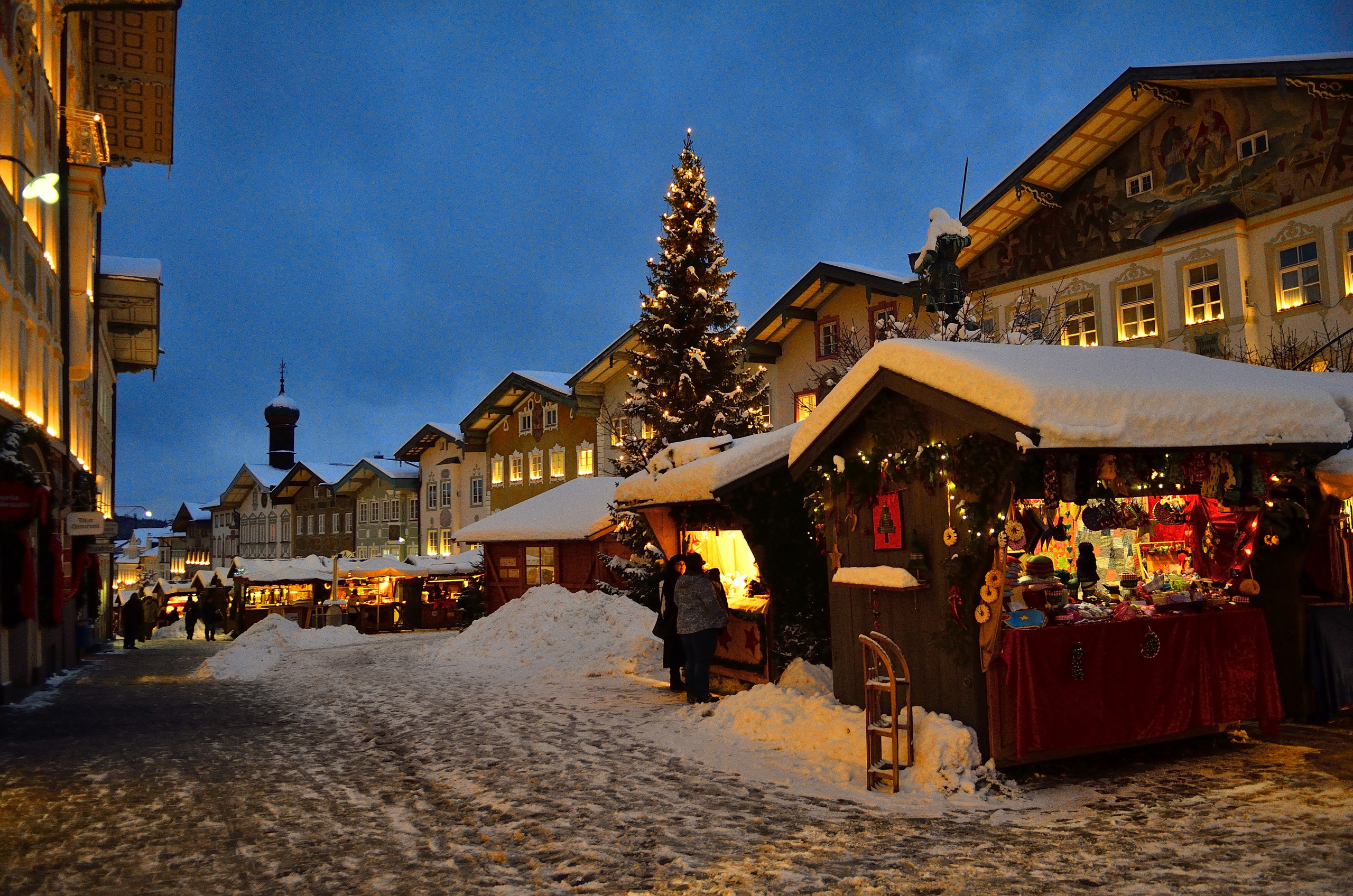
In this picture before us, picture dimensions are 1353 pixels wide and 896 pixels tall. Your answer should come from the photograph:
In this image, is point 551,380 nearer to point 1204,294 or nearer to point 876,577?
point 1204,294

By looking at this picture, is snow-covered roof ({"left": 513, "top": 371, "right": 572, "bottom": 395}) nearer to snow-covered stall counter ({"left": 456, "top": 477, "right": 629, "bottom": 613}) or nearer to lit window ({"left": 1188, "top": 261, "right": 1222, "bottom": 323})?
snow-covered stall counter ({"left": 456, "top": 477, "right": 629, "bottom": 613})

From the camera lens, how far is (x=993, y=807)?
7219 millimetres

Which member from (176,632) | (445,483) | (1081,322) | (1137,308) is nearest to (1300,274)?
(1137,308)

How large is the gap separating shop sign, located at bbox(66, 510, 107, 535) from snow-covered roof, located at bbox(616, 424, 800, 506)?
989 centimetres

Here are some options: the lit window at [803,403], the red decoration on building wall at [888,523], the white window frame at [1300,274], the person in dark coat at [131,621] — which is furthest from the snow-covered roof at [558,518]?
the red decoration on building wall at [888,523]

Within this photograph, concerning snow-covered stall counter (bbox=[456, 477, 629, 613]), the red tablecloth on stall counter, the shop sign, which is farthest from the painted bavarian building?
the shop sign

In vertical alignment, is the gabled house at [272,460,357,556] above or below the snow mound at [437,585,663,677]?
above

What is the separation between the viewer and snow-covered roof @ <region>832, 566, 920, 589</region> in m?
8.73

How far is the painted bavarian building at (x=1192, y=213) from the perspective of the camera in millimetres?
20406

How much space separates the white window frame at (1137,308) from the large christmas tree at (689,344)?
33.7ft

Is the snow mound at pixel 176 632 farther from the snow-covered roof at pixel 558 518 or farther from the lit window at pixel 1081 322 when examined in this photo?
the lit window at pixel 1081 322

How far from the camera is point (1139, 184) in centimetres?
2444

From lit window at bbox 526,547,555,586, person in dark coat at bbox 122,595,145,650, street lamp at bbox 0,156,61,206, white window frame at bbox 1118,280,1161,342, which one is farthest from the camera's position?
person in dark coat at bbox 122,595,145,650

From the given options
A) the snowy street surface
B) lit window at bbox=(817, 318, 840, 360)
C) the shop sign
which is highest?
lit window at bbox=(817, 318, 840, 360)
